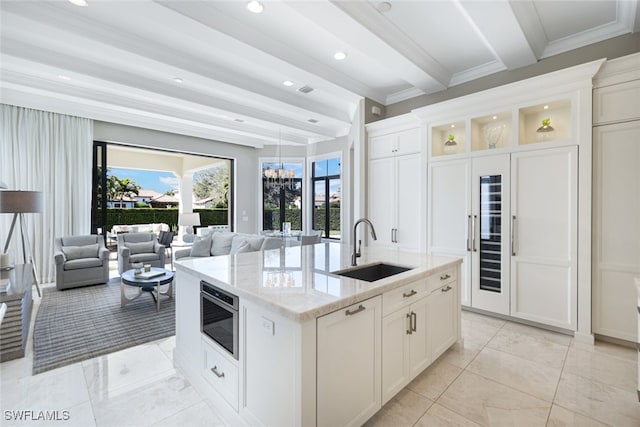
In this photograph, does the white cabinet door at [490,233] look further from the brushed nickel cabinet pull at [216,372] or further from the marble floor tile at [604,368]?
the brushed nickel cabinet pull at [216,372]

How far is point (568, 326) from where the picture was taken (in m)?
2.98

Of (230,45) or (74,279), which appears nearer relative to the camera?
(230,45)

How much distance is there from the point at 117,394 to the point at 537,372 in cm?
317

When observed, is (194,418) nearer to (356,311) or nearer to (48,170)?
(356,311)

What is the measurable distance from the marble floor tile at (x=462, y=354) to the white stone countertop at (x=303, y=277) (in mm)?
811

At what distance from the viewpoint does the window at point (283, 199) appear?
8.06 m

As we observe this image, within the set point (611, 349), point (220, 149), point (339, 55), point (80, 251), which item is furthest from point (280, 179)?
point (611, 349)

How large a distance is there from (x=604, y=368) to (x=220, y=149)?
7.45 m

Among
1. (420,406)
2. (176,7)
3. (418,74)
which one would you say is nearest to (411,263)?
(420,406)

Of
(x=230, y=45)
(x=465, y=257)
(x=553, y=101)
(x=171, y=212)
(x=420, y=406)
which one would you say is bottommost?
(x=420, y=406)

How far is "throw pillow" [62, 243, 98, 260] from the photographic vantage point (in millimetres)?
4812

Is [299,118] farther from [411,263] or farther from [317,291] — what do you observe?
[317,291]

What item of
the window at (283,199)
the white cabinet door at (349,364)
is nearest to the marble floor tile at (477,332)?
the white cabinet door at (349,364)

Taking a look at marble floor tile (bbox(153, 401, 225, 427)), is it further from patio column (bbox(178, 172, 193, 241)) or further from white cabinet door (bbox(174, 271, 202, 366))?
patio column (bbox(178, 172, 193, 241))
